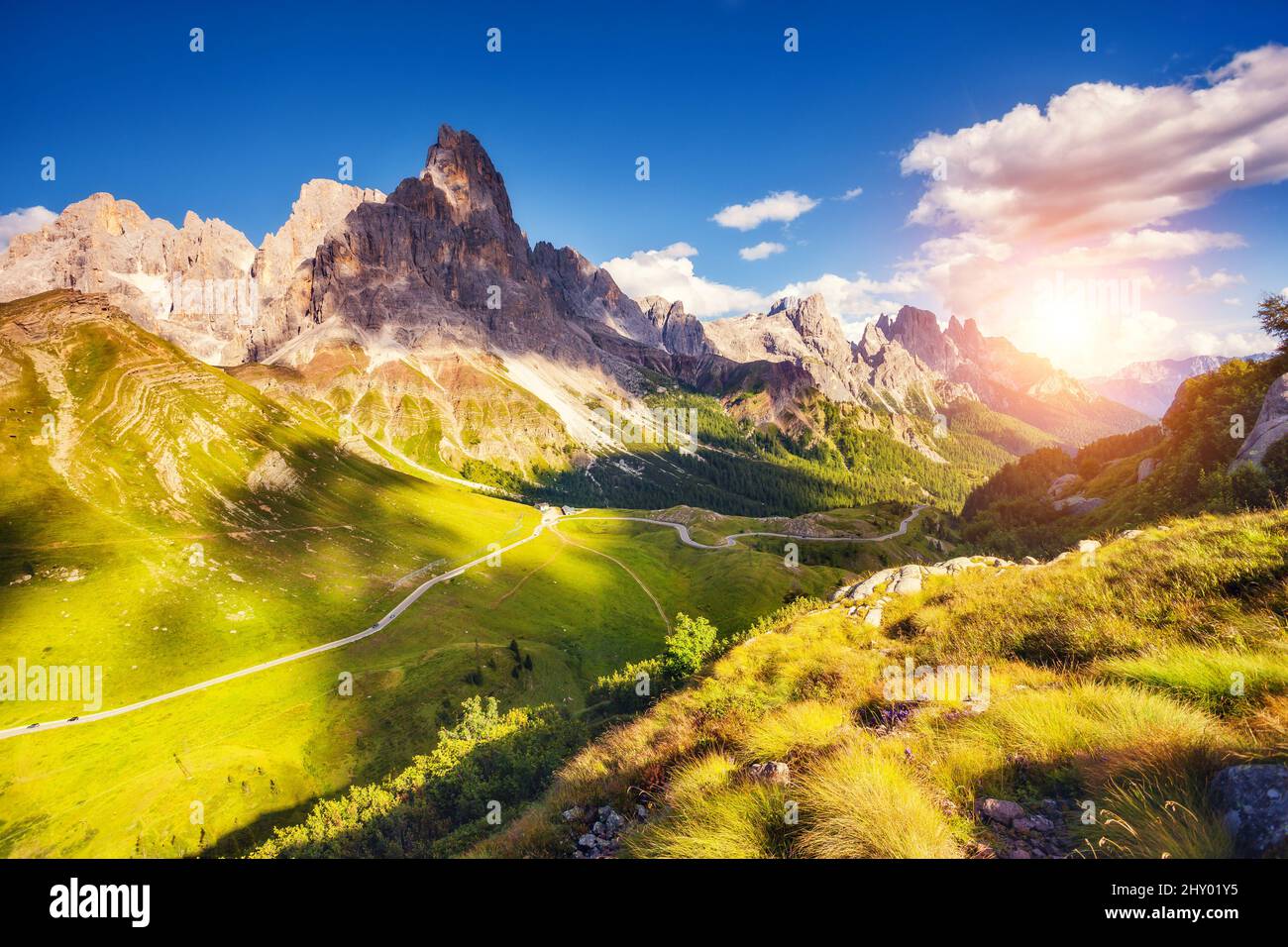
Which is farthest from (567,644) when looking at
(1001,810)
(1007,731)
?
(1001,810)

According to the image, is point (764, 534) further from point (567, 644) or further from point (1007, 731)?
point (1007, 731)

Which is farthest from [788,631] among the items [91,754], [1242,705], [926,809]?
[91,754]

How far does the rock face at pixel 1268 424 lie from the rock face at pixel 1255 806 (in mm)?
46783

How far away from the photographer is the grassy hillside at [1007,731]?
5629mm

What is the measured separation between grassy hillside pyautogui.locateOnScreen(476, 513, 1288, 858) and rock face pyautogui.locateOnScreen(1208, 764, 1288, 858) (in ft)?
0.49

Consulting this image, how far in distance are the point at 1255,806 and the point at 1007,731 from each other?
128 inches

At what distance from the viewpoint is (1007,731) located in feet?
25.8

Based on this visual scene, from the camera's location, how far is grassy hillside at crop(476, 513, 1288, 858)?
5.63 metres

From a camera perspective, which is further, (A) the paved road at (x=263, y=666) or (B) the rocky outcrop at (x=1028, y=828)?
(A) the paved road at (x=263, y=666)

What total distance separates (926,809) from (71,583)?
332ft

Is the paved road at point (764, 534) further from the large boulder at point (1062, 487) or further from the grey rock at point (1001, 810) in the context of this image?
the grey rock at point (1001, 810)

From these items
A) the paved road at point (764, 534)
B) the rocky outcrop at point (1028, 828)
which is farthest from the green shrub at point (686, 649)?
the paved road at point (764, 534)
